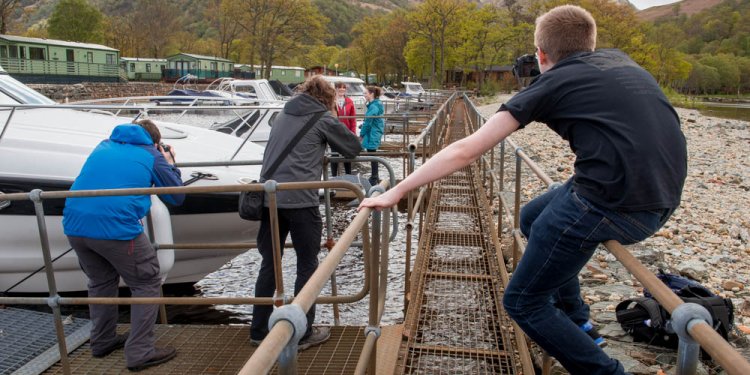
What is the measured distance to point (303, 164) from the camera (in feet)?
13.5

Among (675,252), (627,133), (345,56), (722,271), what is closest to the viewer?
(627,133)

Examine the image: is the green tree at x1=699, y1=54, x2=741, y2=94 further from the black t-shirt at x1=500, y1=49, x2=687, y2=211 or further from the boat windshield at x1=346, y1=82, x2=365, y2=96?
the black t-shirt at x1=500, y1=49, x2=687, y2=211

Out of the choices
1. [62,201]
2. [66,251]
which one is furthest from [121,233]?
[62,201]

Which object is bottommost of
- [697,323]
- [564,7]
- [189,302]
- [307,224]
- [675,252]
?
[675,252]

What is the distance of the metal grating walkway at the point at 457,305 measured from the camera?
13.7 feet

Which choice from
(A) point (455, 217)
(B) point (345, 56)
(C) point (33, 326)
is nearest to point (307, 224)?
(C) point (33, 326)

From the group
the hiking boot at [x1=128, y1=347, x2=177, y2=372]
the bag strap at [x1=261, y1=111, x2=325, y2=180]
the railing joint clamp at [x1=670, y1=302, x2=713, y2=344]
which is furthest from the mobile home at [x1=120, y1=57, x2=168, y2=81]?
the railing joint clamp at [x1=670, y1=302, x2=713, y2=344]

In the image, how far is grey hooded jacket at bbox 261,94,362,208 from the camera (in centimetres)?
407

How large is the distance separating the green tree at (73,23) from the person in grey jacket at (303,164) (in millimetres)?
76250

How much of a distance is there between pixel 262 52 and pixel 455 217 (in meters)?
56.1

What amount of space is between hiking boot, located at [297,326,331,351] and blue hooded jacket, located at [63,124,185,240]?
135 centimetres

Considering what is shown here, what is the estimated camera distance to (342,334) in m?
4.59

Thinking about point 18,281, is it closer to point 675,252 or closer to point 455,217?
point 455,217

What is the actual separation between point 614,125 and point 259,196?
2.50 meters
